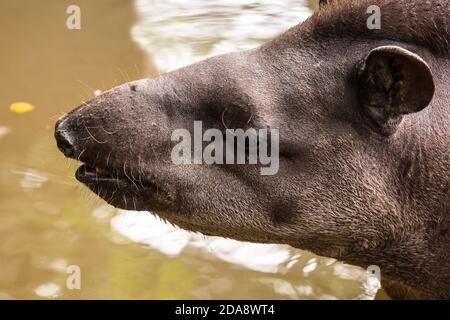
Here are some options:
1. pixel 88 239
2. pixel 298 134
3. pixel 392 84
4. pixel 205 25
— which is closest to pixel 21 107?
pixel 88 239

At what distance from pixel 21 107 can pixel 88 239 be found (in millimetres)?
1852

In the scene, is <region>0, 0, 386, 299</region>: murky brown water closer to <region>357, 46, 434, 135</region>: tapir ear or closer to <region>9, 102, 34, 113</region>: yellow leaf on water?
<region>9, 102, 34, 113</region>: yellow leaf on water

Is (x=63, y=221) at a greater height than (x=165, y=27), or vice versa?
(x=165, y=27)

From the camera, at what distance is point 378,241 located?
4.49 meters

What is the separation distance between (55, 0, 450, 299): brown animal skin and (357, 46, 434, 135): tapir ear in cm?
2

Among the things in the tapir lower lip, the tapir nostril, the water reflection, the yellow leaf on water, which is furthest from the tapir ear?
the water reflection

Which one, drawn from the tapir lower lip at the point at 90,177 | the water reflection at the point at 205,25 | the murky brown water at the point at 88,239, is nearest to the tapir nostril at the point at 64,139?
the tapir lower lip at the point at 90,177

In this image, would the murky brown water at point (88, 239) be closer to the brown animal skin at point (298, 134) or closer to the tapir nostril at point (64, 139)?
the tapir nostril at point (64, 139)

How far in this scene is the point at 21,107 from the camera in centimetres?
769

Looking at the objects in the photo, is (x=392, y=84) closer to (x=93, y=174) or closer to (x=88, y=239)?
(x=93, y=174)

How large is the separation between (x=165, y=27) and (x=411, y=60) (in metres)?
5.80
